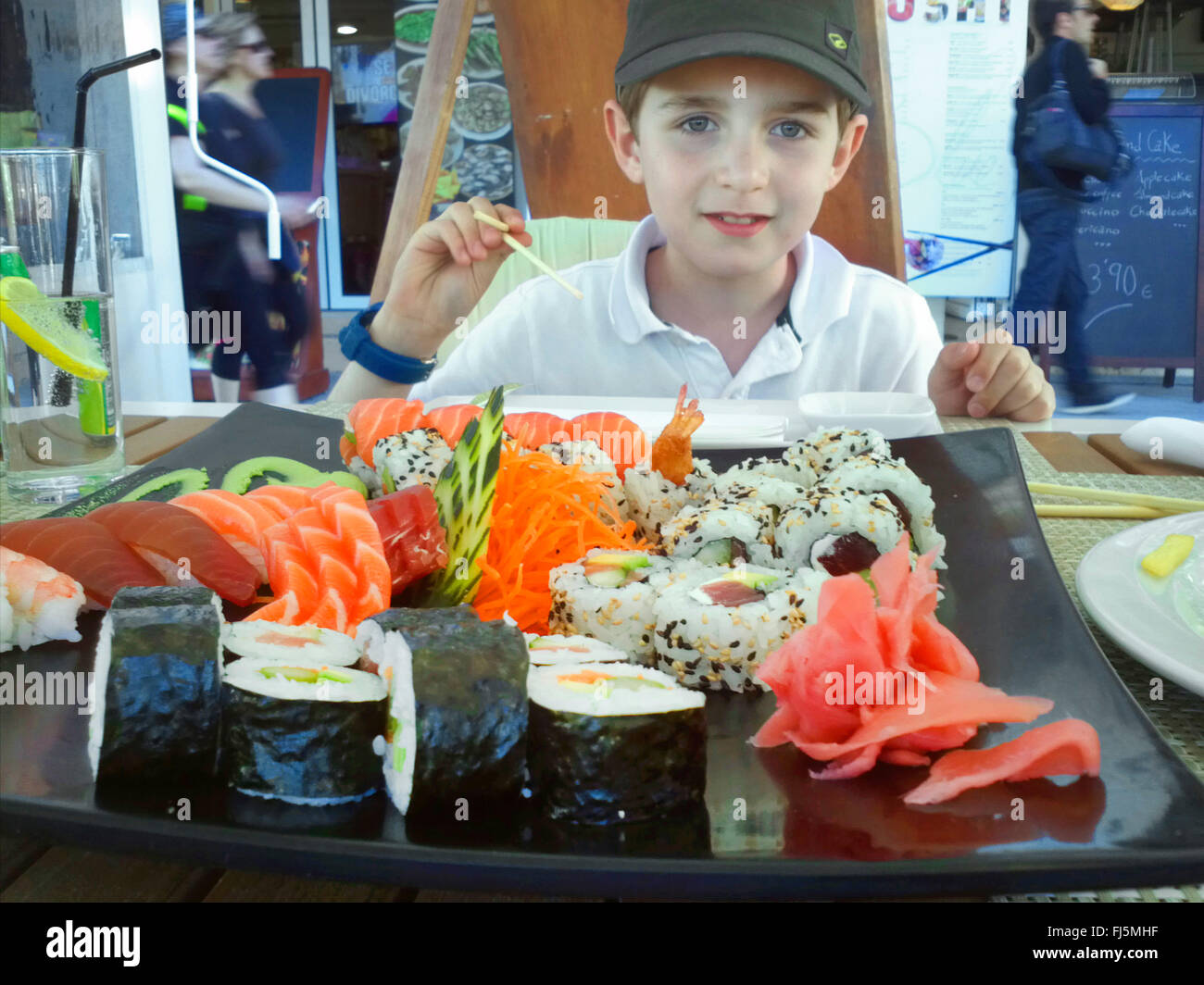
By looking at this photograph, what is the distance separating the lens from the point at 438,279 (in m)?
2.58

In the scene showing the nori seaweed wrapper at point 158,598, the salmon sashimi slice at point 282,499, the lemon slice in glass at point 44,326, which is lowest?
the salmon sashimi slice at point 282,499

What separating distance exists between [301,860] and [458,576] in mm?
461

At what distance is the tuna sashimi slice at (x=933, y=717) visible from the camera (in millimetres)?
624

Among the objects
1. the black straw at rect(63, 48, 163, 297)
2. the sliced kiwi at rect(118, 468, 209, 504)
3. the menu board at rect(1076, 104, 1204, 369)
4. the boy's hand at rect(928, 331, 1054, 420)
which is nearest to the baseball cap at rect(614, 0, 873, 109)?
the boy's hand at rect(928, 331, 1054, 420)

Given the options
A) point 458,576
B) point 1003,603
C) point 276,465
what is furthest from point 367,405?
point 1003,603

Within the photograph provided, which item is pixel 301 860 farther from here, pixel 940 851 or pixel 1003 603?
pixel 1003 603

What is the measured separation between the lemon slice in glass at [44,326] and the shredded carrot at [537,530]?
583mm

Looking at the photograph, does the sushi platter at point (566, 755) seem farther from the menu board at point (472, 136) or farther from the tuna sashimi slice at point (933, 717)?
the menu board at point (472, 136)

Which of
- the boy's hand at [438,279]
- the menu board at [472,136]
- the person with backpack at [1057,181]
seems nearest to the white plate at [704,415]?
the boy's hand at [438,279]

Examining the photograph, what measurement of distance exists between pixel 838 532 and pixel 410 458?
52 centimetres

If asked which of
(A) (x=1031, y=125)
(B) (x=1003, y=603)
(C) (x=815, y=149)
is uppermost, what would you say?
(A) (x=1031, y=125)

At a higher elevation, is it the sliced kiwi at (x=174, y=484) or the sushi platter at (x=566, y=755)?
the sliced kiwi at (x=174, y=484)

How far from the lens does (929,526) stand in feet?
3.71

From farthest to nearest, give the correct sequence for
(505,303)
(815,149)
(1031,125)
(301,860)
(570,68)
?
1. (1031,125)
2. (570,68)
3. (505,303)
4. (815,149)
5. (301,860)
